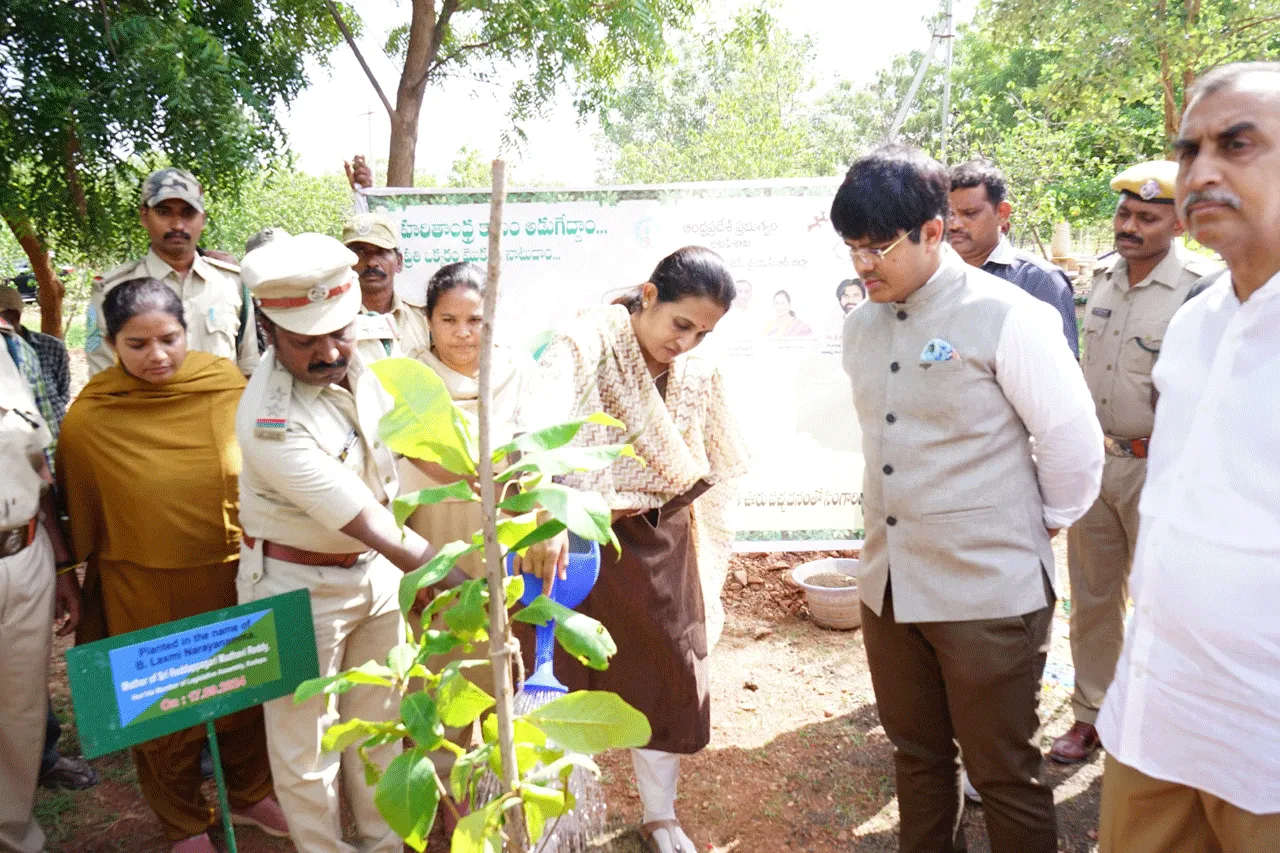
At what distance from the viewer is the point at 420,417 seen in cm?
115

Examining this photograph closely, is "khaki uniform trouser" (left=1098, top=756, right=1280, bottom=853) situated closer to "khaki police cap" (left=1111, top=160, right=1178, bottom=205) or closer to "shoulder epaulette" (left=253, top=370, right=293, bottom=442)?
"shoulder epaulette" (left=253, top=370, right=293, bottom=442)

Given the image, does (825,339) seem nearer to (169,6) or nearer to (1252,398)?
(1252,398)

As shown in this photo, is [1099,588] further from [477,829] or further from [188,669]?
[188,669]

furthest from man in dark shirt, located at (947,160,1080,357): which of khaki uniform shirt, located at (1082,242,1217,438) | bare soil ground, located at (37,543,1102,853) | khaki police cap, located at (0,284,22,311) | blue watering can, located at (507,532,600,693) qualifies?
khaki police cap, located at (0,284,22,311)

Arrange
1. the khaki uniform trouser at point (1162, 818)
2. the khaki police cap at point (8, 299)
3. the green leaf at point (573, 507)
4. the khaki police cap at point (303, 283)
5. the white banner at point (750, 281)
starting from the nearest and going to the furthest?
the green leaf at point (573, 507) < the khaki uniform trouser at point (1162, 818) < the khaki police cap at point (303, 283) < the khaki police cap at point (8, 299) < the white banner at point (750, 281)

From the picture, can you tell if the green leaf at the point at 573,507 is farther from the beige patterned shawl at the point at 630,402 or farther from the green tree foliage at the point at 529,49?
the green tree foliage at the point at 529,49

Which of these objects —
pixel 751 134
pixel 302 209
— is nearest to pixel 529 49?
pixel 751 134

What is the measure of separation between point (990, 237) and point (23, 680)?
3318 mm

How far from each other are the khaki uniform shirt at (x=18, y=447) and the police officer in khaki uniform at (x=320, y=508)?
66 cm

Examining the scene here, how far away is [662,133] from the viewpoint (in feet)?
106

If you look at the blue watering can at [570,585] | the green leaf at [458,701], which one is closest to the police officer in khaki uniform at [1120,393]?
the blue watering can at [570,585]

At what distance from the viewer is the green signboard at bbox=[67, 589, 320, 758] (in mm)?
1797

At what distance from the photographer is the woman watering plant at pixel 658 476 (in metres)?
2.36

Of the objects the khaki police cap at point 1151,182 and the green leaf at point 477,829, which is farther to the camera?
the khaki police cap at point 1151,182
